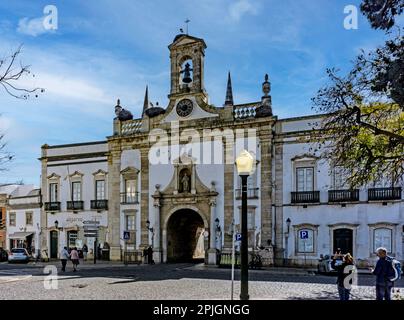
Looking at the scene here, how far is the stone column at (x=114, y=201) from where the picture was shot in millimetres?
30297

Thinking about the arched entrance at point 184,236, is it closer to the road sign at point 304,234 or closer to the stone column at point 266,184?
the stone column at point 266,184

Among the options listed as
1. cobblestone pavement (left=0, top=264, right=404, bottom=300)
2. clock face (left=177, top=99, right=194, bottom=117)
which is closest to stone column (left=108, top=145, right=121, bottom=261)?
clock face (left=177, top=99, right=194, bottom=117)

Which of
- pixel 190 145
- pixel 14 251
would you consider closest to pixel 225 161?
pixel 190 145

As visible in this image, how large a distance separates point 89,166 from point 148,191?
5.78 m

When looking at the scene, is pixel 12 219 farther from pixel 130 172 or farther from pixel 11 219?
pixel 130 172

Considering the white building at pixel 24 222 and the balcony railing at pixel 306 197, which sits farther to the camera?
the white building at pixel 24 222

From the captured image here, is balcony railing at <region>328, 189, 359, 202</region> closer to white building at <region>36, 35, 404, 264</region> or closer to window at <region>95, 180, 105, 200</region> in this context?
white building at <region>36, 35, 404, 264</region>

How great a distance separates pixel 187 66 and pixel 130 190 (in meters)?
9.63

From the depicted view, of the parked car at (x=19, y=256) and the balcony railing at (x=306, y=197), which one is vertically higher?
the balcony railing at (x=306, y=197)

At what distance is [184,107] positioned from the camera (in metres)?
28.8

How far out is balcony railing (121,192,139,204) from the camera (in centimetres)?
3005

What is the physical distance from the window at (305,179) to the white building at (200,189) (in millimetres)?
60

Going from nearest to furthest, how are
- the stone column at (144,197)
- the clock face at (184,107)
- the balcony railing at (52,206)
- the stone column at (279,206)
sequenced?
1. the stone column at (279,206)
2. the clock face at (184,107)
3. the stone column at (144,197)
4. the balcony railing at (52,206)

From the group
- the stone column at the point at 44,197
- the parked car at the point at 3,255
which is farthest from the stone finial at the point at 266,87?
the parked car at the point at 3,255
